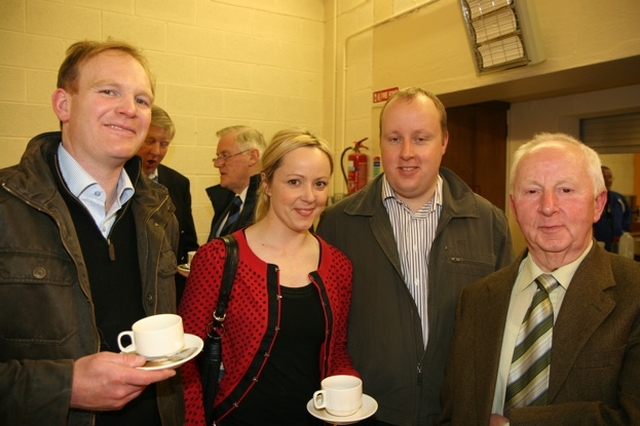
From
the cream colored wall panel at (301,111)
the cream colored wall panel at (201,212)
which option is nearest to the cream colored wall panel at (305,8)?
the cream colored wall panel at (301,111)

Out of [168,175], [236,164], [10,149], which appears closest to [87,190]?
[236,164]

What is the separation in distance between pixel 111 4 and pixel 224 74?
1.02m

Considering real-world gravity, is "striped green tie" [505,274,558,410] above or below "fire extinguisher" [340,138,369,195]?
below

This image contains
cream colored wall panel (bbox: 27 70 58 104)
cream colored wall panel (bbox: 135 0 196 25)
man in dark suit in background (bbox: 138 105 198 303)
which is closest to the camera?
man in dark suit in background (bbox: 138 105 198 303)

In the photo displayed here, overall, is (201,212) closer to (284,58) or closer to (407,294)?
(284,58)

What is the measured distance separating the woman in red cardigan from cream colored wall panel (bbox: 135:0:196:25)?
9.24 feet

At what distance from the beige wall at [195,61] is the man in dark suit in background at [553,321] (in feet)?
10.7

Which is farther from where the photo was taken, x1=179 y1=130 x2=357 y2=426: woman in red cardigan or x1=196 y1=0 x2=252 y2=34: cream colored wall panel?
x1=196 y1=0 x2=252 y2=34: cream colored wall panel

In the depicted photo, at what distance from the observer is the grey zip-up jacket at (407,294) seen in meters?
1.79

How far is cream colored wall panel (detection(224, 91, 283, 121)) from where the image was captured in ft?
14.4

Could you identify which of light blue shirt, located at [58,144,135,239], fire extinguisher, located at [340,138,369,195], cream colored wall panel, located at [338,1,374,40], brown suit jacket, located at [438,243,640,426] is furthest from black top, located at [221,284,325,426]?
cream colored wall panel, located at [338,1,374,40]

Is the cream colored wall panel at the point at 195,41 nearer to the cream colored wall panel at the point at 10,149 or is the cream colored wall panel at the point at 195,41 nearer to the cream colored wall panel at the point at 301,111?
the cream colored wall panel at the point at 301,111

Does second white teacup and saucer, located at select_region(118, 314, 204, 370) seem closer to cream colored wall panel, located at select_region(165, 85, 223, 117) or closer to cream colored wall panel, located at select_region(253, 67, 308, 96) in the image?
cream colored wall panel, located at select_region(165, 85, 223, 117)

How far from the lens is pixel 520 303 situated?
1473 mm
